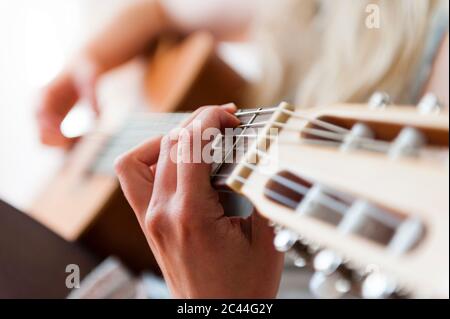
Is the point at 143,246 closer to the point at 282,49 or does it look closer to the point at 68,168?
the point at 68,168

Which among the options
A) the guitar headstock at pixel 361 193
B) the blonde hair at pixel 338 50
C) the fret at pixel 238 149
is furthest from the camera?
the blonde hair at pixel 338 50

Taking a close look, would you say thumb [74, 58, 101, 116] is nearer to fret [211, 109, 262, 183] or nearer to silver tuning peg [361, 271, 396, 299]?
fret [211, 109, 262, 183]

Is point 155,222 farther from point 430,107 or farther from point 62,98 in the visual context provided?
point 62,98

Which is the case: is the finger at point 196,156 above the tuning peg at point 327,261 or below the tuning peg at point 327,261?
above

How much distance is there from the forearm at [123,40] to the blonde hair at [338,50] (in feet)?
0.63

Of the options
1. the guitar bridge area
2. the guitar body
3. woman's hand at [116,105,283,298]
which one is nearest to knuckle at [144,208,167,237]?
woman's hand at [116,105,283,298]

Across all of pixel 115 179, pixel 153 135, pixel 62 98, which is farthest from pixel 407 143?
pixel 62 98

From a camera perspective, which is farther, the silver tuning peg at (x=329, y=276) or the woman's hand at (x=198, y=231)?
the woman's hand at (x=198, y=231)

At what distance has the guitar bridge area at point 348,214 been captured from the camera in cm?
24

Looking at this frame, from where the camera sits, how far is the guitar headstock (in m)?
0.24

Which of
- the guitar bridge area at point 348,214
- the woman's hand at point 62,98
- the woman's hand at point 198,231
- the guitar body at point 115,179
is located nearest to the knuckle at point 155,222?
the woman's hand at point 198,231

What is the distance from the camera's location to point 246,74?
Result: 791 mm

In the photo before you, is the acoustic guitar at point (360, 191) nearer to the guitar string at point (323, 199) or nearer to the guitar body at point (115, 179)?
the guitar string at point (323, 199)
